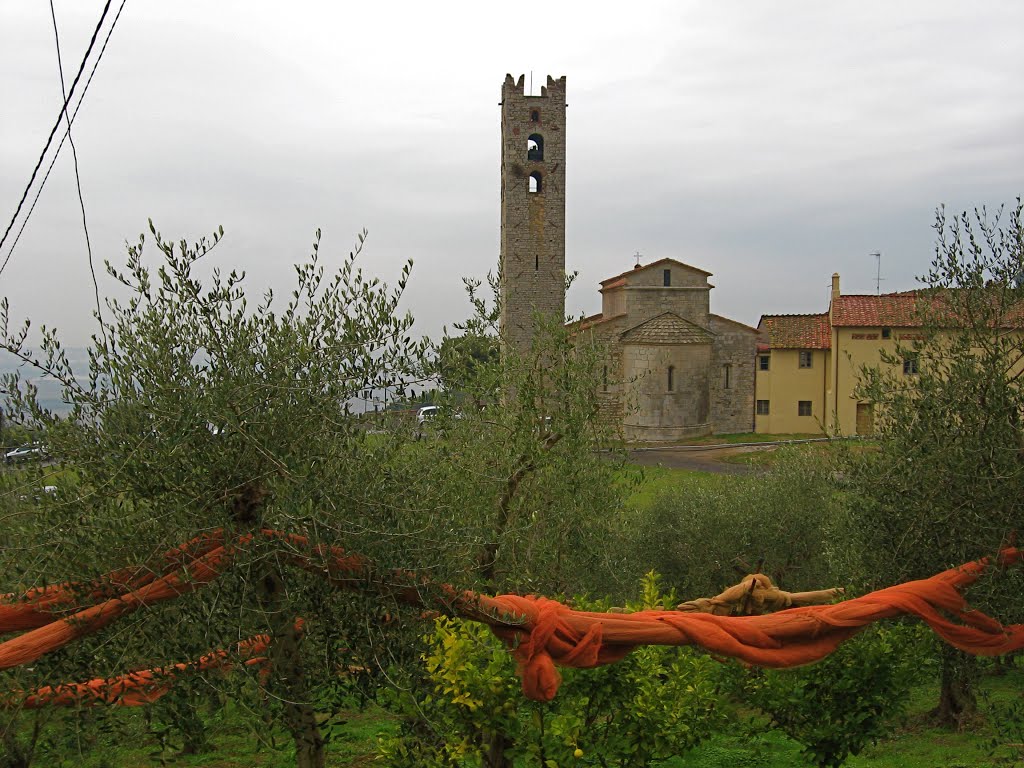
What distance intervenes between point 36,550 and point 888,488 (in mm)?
6192

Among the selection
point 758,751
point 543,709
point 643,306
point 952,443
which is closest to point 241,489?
point 543,709

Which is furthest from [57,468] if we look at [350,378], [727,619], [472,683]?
[727,619]

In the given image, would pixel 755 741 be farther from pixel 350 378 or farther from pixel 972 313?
pixel 350 378

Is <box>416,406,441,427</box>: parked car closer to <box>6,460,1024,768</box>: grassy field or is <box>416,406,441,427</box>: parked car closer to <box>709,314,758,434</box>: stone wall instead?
<box>6,460,1024,768</box>: grassy field

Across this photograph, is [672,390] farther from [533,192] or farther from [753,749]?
[753,749]

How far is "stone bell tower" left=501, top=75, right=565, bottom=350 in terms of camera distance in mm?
50250

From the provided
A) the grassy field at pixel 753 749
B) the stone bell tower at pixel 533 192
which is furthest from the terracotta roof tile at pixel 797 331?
the grassy field at pixel 753 749

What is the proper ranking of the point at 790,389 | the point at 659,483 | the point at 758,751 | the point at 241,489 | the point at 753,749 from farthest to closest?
1. the point at 790,389
2. the point at 659,483
3. the point at 753,749
4. the point at 758,751
5. the point at 241,489

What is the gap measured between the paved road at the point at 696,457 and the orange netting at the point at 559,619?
32394 mm

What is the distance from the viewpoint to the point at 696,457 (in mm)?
44438

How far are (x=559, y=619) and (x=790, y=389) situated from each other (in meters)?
48.5

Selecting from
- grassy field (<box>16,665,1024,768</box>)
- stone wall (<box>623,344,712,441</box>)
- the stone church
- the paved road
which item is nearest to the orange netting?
grassy field (<box>16,665,1024,768</box>)

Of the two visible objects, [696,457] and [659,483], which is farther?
[696,457]

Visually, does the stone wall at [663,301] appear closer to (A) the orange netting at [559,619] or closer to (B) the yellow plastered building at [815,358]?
(B) the yellow plastered building at [815,358]
